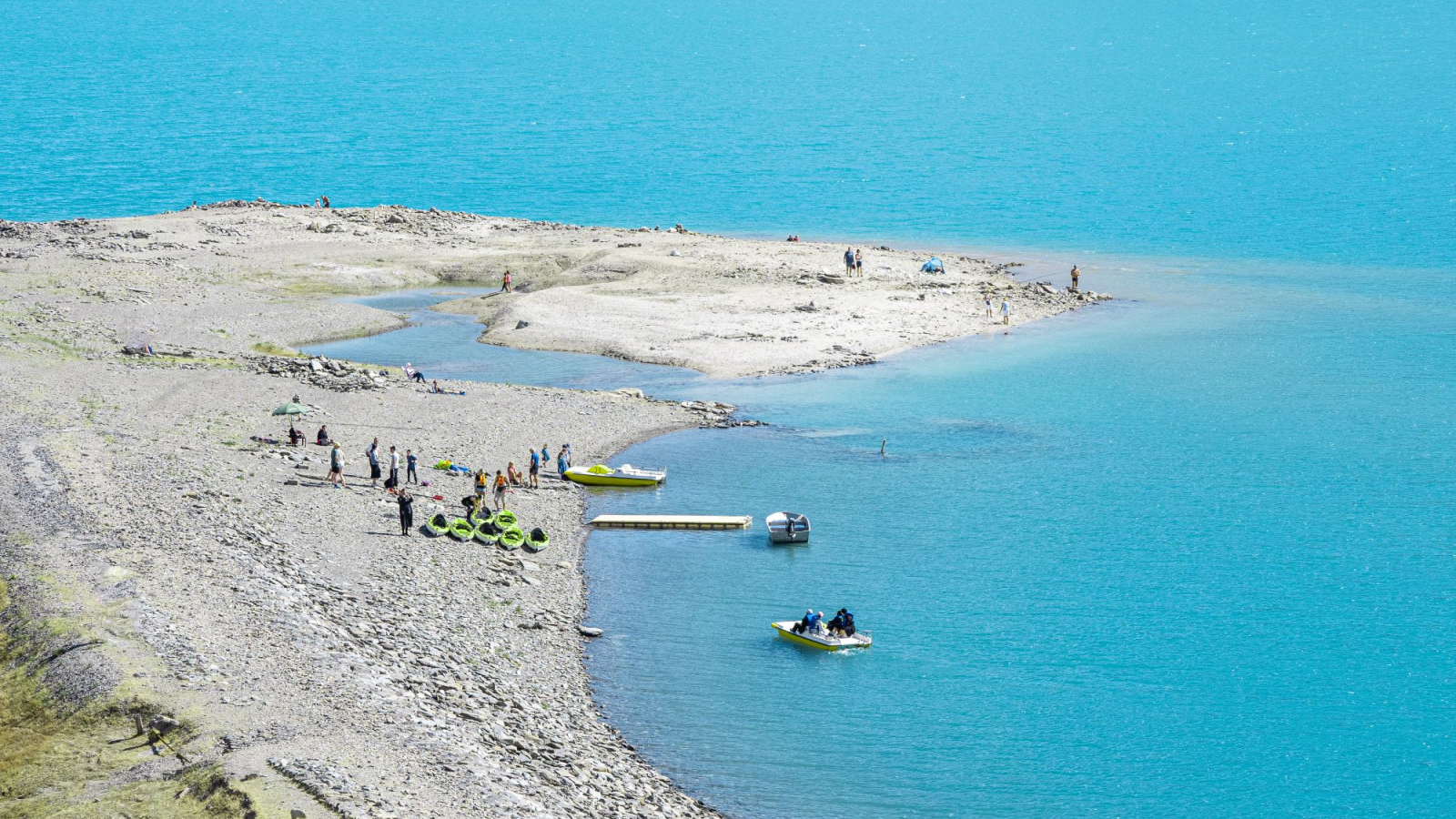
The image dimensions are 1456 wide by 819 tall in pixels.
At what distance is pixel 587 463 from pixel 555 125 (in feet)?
431

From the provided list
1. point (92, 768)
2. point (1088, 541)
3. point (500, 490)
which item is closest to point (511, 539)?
point (500, 490)

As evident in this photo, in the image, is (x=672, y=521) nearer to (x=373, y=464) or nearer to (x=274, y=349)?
(x=373, y=464)

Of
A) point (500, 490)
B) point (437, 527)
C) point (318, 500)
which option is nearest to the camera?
point (437, 527)

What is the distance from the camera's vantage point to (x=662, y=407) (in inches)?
2699

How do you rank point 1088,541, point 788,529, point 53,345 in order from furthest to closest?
1. point 53,345
2. point 1088,541
3. point 788,529

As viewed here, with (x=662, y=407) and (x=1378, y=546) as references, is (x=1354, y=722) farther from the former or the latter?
(x=662, y=407)

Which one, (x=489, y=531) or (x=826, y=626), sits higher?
(x=489, y=531)

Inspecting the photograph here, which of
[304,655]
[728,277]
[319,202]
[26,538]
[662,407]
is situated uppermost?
[319,202]

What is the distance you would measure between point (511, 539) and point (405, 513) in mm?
4120

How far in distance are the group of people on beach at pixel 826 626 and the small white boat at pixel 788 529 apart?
24.4 feet

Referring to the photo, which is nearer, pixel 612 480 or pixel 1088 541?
pixel 1088 541

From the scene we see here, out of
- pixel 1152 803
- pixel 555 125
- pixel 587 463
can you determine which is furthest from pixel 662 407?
pixel 555 125

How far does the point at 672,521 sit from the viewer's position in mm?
54938

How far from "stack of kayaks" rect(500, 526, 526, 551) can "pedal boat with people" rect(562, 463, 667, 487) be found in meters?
7.46
